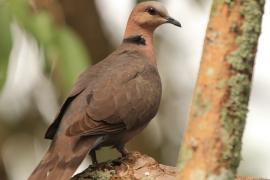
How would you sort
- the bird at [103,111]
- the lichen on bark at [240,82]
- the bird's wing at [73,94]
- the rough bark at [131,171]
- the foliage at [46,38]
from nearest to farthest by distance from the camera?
1. the lichen on bark at [240,82]
2. the foliage at [46,38]
3. the rough bark at [131,171]
4. the bird at [103,111]
5. the bird's wing at [73,94]

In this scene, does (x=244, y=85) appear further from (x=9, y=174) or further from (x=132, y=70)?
(x=9, y=174)

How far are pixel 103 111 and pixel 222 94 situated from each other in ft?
6.66

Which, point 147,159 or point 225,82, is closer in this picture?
point 225,82

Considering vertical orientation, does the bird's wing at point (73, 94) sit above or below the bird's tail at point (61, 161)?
above

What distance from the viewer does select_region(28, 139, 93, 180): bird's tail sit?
4.90 meters

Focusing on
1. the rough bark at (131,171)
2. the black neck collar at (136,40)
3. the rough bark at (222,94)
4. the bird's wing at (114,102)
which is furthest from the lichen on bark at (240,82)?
the black neck collar at (136,40)

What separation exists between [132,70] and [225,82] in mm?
2484

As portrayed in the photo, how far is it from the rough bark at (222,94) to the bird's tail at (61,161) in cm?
169

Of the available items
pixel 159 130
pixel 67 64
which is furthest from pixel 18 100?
pixel 67 64

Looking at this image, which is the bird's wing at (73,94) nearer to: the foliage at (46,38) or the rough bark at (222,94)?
the foliage at (46,38)

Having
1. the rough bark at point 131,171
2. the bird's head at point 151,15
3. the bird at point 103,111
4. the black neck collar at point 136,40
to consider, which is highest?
the bird's head at point 151,15

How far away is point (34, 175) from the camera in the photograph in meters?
4.92

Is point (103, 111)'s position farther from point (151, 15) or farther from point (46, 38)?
point (151, 15)

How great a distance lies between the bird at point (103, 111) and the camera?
505cm
